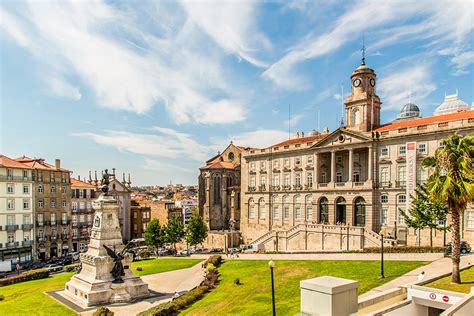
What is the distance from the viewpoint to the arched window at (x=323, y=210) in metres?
55.7

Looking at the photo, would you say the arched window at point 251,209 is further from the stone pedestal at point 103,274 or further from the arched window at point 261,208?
the stone pedestal at point 103,274

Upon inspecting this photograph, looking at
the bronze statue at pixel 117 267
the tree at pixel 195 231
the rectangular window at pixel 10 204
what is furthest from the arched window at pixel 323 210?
the rectangular window at pixel 10 204

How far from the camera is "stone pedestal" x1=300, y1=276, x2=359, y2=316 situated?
11.2 metres

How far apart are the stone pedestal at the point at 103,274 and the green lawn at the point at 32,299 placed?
180cm

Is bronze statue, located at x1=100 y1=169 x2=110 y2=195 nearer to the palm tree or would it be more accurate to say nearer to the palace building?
the palm tree

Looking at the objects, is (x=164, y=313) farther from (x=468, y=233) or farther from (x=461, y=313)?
(x=468, y=233)

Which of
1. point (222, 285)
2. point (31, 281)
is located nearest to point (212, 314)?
point (222, 285)

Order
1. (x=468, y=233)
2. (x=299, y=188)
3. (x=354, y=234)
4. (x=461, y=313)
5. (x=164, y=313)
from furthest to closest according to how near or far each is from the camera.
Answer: (x=299, y=188) < (x=354, y=234) < (x=468, y=233) < (x=164, y=313) < (x=461, y=313)

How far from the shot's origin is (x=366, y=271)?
3027cm

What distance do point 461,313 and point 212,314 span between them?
1474 centimetres

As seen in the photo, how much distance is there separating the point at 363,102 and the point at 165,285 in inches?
1469

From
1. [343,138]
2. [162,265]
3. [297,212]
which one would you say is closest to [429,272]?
[343,138]

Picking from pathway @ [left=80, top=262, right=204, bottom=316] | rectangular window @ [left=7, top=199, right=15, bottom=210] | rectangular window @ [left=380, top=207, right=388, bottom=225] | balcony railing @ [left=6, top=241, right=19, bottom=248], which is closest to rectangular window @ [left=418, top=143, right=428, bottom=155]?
rectangular window @ [left=380, top=207, right=388, bottom=225]

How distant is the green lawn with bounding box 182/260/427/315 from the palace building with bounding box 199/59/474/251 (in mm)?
11641
